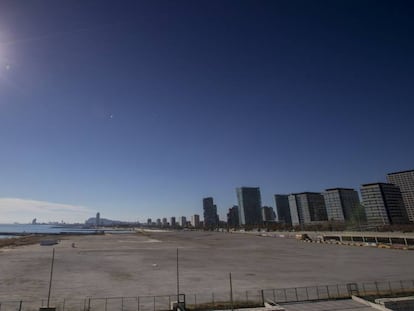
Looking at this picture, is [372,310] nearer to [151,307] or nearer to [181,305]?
[181,305]

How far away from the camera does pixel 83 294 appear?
4112 cm

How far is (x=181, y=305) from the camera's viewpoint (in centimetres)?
3147

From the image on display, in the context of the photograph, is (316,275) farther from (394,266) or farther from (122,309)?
(122,309)

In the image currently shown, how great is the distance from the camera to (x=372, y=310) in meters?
30.7

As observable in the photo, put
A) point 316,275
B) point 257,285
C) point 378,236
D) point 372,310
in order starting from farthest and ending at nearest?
point 378,236 < point 316,275 < point 257,285 < point 372,310

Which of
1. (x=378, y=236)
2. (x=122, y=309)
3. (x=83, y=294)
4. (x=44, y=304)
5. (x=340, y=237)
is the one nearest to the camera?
(x=122, y=309)

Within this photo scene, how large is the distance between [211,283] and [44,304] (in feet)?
84.5

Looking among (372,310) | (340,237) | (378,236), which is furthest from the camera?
(340,237)

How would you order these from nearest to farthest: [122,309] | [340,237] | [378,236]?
[122,309] → [378,236] → [340,237]

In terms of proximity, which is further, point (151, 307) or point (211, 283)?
point (211, 283)

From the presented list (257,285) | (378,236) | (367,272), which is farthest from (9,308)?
(378,236)

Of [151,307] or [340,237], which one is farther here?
[340,237]

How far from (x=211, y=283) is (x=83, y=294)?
68.5ft

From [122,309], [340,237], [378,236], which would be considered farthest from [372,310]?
[340,237]
